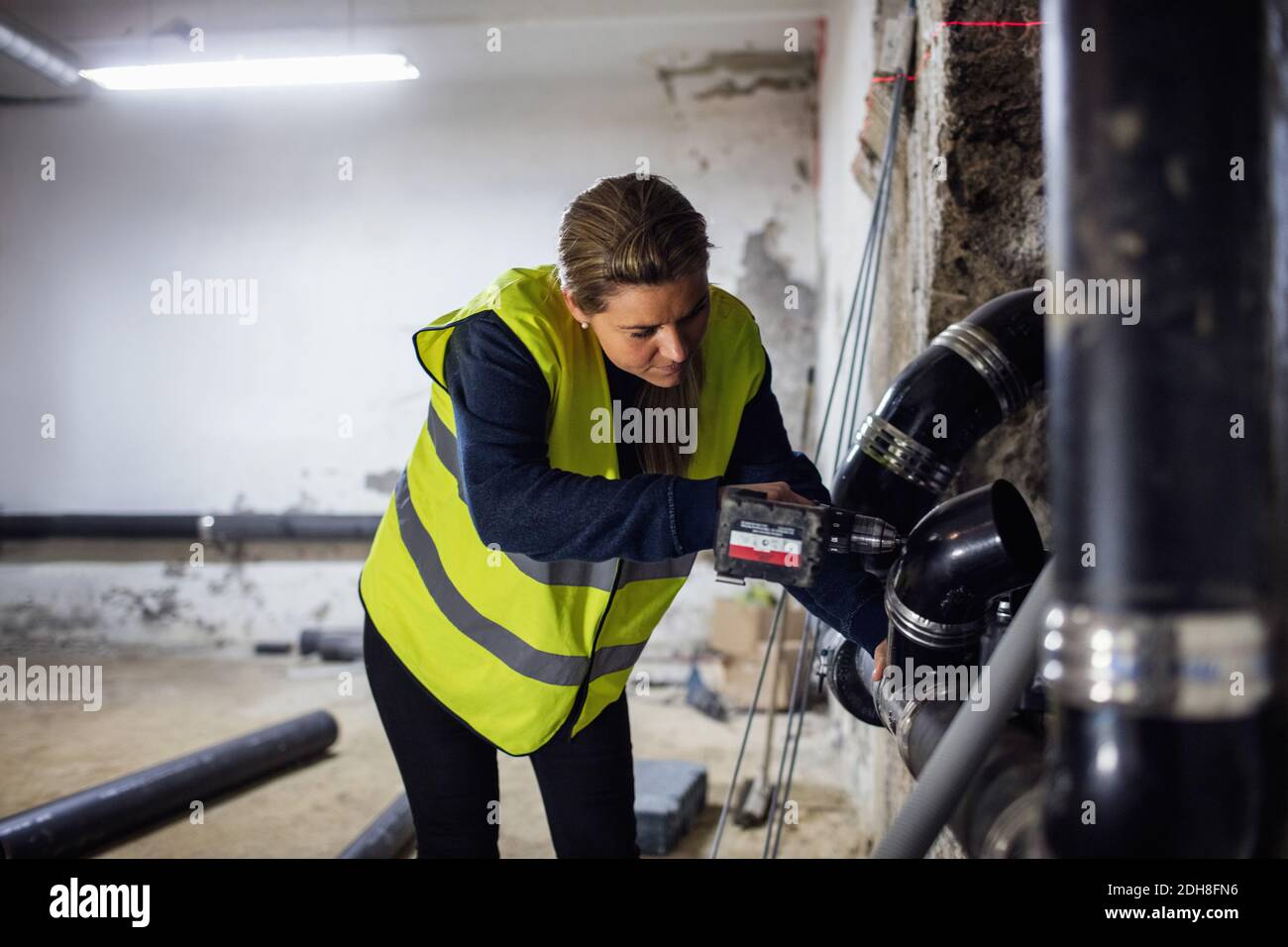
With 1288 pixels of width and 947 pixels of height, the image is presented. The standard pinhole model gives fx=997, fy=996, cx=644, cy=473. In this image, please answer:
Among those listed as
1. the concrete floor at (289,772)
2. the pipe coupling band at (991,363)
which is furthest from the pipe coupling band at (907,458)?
the concrete floor at (289,772)

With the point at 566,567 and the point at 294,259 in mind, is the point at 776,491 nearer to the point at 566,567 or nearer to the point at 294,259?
the point at 566,567

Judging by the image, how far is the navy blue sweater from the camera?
1.08 metres

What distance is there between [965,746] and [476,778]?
0.75 m

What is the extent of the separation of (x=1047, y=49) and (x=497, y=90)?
15.6 feet

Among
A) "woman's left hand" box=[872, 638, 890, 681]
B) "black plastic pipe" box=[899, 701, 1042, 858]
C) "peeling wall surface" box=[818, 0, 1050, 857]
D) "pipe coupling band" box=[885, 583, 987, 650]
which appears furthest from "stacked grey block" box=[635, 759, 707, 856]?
"black plastic pipe" box=[899, 701, 1042, 858]

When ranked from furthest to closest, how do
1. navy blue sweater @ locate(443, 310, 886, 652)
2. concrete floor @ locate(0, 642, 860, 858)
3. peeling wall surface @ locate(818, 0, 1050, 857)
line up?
concrete floor @ locate(0, 642, 860, 858)
peeling wall surface @ locate(818, 0, 1050, 857)
navy blue sweater @ locate(443, 310, 886, 652)

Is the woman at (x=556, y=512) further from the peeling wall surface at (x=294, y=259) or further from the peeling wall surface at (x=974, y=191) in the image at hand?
the peeling wall surface at (x=294, y=259)

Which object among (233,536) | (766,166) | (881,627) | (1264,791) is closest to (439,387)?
(881,627)

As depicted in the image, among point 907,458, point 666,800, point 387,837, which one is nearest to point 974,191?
point 907,458

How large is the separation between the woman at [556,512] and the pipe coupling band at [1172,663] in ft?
2.04

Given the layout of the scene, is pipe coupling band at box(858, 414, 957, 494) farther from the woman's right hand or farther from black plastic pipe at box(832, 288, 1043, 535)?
the woman's right hand

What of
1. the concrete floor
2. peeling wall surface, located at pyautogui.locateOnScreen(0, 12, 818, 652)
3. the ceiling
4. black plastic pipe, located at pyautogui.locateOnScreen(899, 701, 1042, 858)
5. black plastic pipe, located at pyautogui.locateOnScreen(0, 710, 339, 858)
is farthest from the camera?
peeling wall surface, located at pyautogui.locateOnScreen(0, 12, 818, 652)

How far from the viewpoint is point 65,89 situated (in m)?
5.04

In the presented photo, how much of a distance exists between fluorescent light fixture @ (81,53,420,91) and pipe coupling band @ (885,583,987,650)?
11.6 ft
